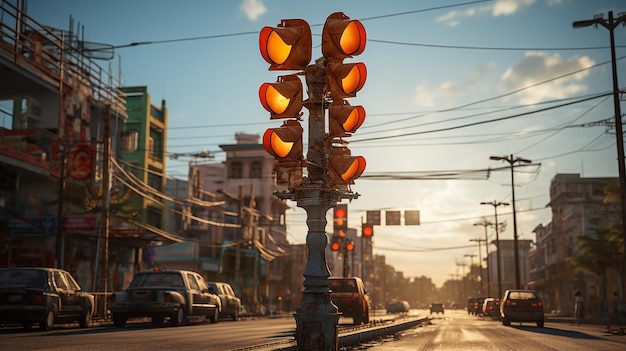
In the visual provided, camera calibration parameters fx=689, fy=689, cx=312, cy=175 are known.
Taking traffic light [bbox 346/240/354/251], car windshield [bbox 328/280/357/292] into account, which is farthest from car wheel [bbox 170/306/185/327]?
traffic light [bbox 346/240/354/251]

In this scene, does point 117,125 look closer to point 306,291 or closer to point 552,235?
point 306,291

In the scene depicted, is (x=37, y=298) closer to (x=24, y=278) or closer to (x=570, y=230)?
(x=24, y=278)

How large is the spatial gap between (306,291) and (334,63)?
2.43 meters

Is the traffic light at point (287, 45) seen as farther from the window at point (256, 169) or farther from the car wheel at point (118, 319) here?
the window at point (256, 169)

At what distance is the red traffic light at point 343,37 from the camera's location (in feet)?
22.9

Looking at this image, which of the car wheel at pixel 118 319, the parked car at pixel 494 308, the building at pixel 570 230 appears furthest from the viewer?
the building at pixel 570 230

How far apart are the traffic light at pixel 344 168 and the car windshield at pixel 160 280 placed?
48.9ft

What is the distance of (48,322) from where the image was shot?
16922 mm

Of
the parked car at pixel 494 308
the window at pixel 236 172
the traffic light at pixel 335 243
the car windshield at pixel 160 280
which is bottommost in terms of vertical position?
the parked car at pixel 494 308

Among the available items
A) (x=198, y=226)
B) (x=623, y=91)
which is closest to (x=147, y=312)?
(x=623, y=91)

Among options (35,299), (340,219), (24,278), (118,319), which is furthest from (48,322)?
(340,219)

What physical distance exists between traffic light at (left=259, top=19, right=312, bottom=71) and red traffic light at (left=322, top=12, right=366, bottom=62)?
0.68ft

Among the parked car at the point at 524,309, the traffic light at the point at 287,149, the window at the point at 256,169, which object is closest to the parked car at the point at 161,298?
the parked car at the point at 524,309

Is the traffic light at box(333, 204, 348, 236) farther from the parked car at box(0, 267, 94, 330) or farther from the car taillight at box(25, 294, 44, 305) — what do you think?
the car taillight at box(25, 294, 44, 305)
